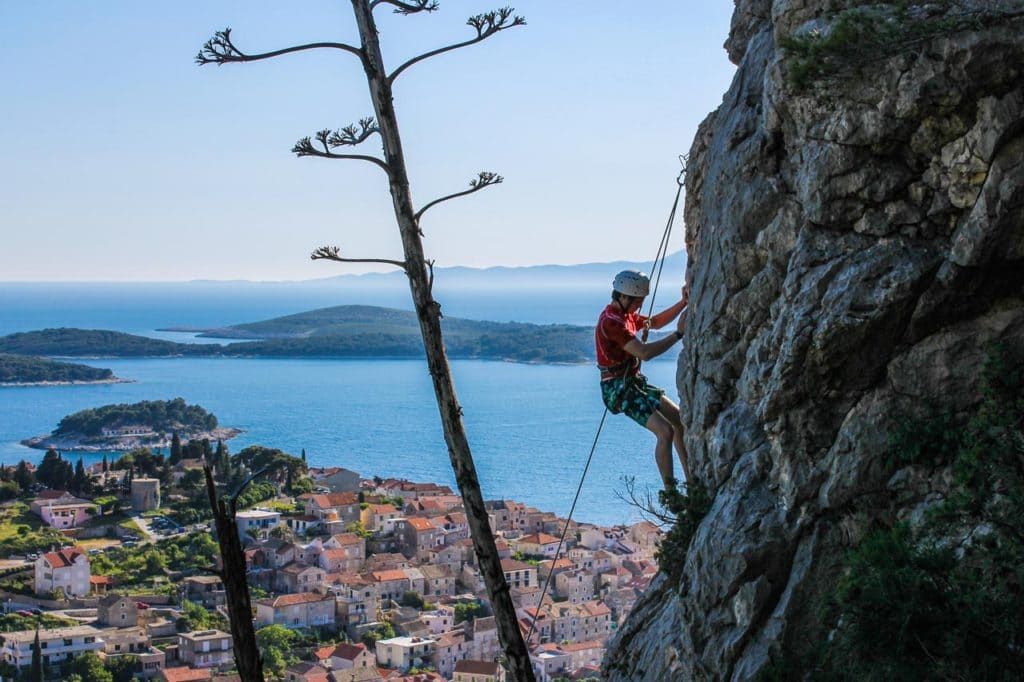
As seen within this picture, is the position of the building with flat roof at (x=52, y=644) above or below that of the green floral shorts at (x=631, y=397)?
below

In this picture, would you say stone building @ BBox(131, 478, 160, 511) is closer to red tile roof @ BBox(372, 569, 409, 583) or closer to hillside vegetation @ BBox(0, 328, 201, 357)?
red tile roof @ BBox(372, 569, 409, 583)

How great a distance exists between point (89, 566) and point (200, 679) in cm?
1296

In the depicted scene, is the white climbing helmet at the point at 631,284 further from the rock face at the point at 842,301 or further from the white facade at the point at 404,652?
the white facade at the point at 404,652

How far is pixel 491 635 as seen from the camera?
31938 millimetres

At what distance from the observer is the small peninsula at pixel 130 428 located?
2832 inches

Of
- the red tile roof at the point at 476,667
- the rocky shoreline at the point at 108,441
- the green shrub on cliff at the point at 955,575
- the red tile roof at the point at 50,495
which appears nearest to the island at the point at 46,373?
the rocky shoreline at the point at 108,441

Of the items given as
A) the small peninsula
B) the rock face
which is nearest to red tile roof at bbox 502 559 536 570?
the rock face

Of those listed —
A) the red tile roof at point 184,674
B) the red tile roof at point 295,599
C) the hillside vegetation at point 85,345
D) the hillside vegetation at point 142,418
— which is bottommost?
the red tile roof at point 295,599

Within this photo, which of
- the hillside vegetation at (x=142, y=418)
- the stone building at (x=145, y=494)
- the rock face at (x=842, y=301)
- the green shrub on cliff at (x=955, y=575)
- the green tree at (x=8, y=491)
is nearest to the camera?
the green shrub on cliff at (x=955, y=575)

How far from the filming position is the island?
10125 centimetres

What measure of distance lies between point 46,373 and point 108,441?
3704cm

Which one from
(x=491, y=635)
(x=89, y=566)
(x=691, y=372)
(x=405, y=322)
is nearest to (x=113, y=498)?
(x=89, y=566)

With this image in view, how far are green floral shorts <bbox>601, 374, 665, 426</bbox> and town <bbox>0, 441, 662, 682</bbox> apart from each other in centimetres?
1551

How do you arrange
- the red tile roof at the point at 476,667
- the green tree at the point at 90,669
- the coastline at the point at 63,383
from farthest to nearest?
the coastline at the point at 63,383 < the green tree at the point at 90,669 < the red tile roof at the point at 476,667
